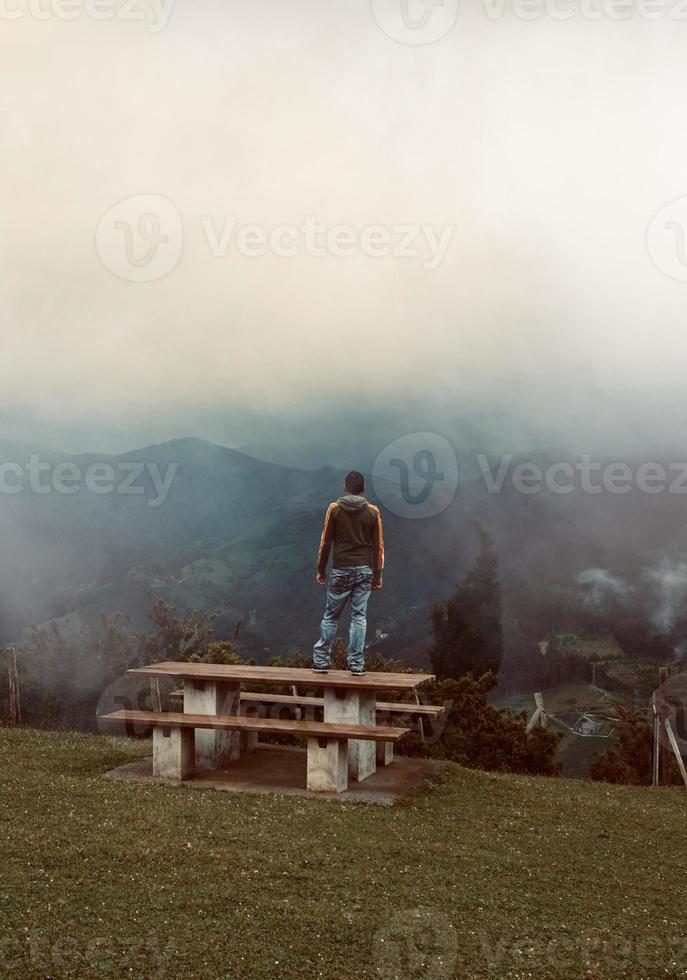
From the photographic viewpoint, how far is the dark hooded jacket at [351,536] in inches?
418

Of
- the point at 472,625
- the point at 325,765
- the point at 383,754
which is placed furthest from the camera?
the point at 472,625

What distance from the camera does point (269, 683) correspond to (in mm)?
9945

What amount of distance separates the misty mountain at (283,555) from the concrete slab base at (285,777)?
96341mm

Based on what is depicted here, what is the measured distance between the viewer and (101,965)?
4.93 metres

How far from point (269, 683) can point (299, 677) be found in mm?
356

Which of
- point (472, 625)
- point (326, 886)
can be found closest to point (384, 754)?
point (326, 886)

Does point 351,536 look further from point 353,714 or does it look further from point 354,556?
point 353,714

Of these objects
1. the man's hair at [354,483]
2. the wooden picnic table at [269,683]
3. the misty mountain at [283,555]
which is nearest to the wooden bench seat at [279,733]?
the wooden picnic table at [269,683]

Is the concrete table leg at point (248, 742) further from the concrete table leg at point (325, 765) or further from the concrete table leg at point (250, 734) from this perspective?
the concrete table leg at point (325, 765)

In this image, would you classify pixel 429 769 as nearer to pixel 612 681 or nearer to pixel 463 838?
pixel 463 838

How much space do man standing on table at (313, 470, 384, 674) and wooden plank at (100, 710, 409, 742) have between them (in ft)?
3.99

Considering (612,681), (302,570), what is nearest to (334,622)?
(612,681)

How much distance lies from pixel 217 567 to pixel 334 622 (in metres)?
160

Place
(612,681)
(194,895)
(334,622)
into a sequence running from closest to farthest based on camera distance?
(194,895), (334,622), (612,681)
